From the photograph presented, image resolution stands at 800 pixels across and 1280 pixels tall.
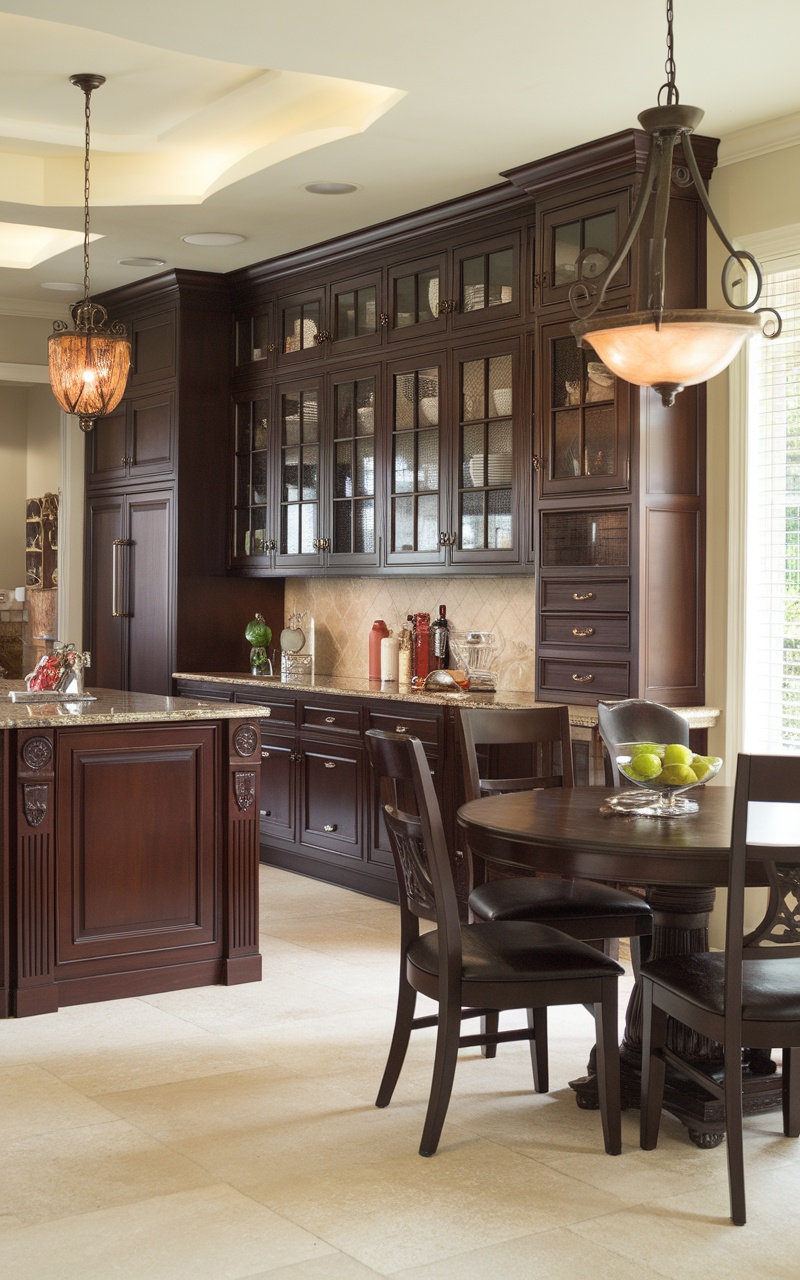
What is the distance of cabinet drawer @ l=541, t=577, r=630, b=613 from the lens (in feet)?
15.9

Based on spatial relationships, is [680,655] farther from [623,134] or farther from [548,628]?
[623,134]

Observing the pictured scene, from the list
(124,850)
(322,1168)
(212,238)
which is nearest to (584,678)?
(124,850)

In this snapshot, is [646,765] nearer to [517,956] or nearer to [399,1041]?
[517,956]

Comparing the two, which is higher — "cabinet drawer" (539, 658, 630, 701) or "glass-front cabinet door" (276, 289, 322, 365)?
"glass-front cabinet door" (276, 289, 322, 365)

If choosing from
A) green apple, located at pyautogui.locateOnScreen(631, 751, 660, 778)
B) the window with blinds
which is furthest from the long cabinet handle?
green apple, located at pyautogui.locateOnScreen(631, 751, 660, 778)

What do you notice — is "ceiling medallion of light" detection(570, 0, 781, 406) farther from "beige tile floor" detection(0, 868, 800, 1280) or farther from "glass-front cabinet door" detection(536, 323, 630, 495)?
"glass-front cabinet door" detection(536, 323, 630, 495)

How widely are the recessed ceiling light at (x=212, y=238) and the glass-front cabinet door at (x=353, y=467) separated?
0.75 metres

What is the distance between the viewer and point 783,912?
2807 millimetres

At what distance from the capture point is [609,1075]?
304 centimetres

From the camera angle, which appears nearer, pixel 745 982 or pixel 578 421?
pixel 745 982

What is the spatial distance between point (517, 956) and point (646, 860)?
0.42 m

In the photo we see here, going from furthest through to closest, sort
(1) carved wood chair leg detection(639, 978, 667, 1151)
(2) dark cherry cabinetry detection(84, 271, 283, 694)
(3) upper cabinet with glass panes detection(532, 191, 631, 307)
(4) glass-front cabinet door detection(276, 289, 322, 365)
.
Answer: (2) dark cherry cabinetry detection(84, 271, 283, 694) → (4) glass-front cabinet door detection(276, 289, 322, 365) → (3) upper cabinet with glass panes detection(532, 191, 631, 307) → (1) carved wood chair leg detection(639, 978, 667, 1151)

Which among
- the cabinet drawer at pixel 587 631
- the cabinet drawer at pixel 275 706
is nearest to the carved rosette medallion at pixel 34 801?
the cabinet drawer at pixel 587 631

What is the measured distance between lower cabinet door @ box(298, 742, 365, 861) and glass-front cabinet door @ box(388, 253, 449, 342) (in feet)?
5.90
